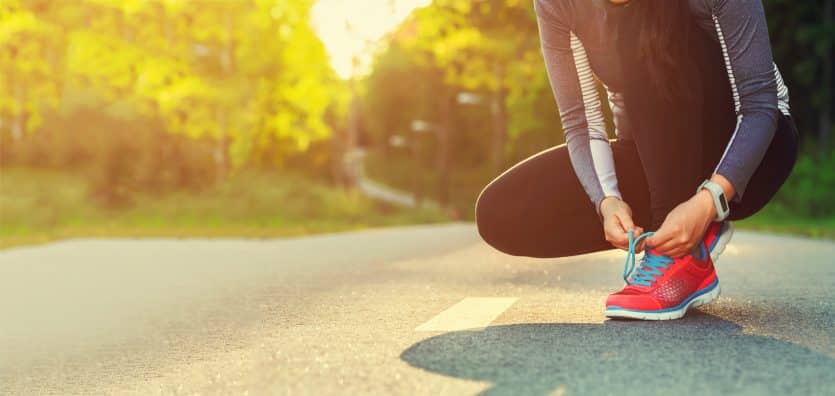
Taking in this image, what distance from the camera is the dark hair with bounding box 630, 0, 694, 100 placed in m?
3.52

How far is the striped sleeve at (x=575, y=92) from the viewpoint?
12.5 ft

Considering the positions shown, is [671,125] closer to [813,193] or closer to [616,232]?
[616,232]

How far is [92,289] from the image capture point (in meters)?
6.94

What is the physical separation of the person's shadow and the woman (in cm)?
27

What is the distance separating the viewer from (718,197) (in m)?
3.38

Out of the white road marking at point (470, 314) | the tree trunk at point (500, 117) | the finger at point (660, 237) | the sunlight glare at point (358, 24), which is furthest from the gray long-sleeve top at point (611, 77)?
the tree trunk at point (500, 117)

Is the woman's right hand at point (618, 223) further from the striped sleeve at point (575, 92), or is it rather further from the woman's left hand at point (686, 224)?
the striped sleeve at point (575, 92)

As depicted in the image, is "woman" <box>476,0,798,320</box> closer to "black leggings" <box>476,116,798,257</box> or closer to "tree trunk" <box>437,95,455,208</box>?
"black leggings" <box>476,116,798,257</box>

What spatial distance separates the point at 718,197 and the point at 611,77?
631 millimetres

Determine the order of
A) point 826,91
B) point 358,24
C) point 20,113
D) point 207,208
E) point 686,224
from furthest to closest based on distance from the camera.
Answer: point 358,24, point 826,91, point 20,113, point 207,208, point 686,224

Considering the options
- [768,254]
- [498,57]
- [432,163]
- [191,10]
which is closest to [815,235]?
[768,254]

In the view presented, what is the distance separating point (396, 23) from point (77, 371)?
41.8 m

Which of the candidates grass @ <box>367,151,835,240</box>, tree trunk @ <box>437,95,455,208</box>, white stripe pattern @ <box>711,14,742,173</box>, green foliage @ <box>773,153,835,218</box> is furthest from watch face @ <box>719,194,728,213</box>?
tree trunk @ <box>437,95,455,208</box>

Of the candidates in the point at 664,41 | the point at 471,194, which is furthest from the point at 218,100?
the point at 471,194
